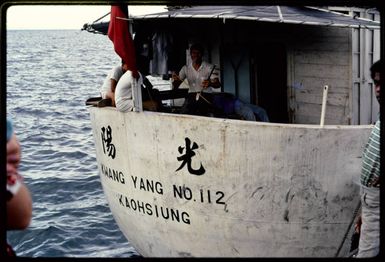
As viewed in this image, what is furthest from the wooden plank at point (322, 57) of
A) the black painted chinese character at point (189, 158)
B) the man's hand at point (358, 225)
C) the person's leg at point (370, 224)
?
the person's leg at point (370, 224)

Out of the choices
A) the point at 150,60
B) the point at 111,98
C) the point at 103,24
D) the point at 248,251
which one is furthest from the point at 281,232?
the point at 103,24

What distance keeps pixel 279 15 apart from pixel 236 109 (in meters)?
1.82

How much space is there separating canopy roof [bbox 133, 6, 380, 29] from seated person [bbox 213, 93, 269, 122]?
1.40m

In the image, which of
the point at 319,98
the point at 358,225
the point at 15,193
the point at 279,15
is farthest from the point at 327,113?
the point at 15,193

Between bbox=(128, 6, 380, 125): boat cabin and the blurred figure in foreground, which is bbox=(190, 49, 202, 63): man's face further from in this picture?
the blurred figure in foreground

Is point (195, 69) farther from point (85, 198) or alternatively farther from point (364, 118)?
point (85, 198)

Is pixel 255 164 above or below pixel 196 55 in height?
below

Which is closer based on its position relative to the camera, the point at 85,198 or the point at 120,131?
the point at 120,131

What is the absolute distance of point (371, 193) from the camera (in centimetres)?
521

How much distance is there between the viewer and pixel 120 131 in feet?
26.0

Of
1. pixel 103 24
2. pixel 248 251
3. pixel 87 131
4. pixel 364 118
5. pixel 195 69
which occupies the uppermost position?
pixel 103 24

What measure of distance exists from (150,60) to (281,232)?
3972 mm

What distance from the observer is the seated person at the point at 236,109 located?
838cm

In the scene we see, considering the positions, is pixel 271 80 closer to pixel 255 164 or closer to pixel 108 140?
pixel 108 140
